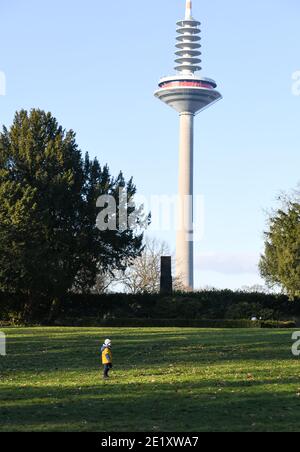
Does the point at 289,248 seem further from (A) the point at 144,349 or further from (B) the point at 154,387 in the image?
(B) the point at 154,387

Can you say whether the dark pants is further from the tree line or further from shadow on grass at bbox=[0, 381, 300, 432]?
the tree line

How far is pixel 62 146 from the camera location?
75.2 m

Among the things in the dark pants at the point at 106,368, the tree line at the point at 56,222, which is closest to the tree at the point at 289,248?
the tree line at the point at 56,222

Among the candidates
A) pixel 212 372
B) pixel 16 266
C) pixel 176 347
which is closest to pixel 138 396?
pixel 212 372

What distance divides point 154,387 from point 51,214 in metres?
50.8

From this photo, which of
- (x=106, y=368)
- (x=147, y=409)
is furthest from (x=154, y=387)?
(x=147, y=409)

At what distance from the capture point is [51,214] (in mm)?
74000

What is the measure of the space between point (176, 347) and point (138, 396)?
610 inches

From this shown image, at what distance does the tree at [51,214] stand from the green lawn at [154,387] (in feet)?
97.5

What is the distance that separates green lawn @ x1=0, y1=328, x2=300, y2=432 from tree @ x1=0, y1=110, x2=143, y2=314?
29729mm

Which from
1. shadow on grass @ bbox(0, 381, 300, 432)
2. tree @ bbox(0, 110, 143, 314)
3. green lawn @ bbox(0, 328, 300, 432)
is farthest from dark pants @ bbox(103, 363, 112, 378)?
tree @ bbox(0, 110, 143, 314)

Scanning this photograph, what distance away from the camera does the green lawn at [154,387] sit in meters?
A: 18.3

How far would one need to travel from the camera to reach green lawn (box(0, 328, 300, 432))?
1831 centimetres
